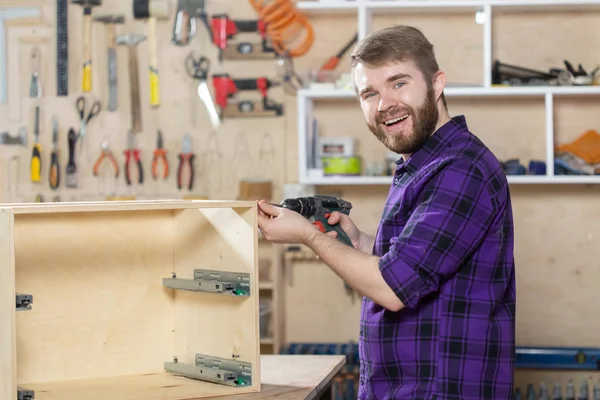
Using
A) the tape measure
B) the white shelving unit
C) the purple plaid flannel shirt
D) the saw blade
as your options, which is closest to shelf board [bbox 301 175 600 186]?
the white shelving unit

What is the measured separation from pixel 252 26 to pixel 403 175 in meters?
2.41

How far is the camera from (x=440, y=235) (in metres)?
1.91

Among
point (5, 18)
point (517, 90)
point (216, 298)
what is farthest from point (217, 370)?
point (5, 18)

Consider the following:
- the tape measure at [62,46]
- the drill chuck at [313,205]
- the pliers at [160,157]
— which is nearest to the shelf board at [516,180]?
the pliers at [160,157]

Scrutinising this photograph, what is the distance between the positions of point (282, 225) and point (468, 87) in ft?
7.05

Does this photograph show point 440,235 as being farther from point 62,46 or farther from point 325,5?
point 62,46

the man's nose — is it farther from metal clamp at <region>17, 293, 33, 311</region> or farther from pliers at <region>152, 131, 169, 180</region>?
pliers at <region>152, 131, 169, 180</region>

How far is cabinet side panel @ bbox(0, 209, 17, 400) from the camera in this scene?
191 centimetres

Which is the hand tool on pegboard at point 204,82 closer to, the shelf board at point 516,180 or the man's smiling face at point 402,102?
the shelf board at point 516,180

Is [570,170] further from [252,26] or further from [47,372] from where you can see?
[47,372]

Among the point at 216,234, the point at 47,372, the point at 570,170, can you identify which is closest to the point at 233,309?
the point at 216,234

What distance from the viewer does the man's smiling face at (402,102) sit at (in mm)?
2100

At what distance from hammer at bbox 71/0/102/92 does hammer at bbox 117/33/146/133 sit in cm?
16

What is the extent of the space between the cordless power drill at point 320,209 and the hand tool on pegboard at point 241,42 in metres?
2.07
